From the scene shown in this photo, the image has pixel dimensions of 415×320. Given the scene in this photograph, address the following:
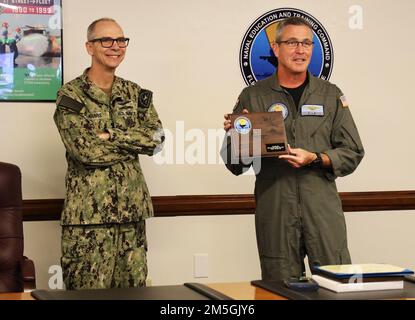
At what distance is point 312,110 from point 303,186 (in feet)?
1.13

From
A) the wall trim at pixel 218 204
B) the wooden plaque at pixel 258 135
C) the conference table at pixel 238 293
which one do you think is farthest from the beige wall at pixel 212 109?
the conference table at pixel 238 293

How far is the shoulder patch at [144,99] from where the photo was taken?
152 inches

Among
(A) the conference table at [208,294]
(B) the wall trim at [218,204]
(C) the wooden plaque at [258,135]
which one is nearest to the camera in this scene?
(A) the conference table at [208,294]

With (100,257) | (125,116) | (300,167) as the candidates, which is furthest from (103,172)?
(300,167)

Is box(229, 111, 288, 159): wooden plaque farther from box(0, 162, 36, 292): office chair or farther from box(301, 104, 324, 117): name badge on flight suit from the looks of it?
box(0, 162, 36, 292): office chair

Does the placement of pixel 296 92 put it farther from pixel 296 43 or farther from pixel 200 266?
pixel 200 266

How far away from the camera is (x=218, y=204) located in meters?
4.62

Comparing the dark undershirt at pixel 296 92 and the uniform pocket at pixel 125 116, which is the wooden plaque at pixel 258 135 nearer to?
the dark undershirt at pixel 296 92

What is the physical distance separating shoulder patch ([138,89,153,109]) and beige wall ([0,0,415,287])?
0.59 m

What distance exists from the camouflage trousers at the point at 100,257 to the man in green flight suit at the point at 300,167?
65 centimetres

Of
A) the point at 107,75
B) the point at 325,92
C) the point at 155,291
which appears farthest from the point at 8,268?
the point at 325,92

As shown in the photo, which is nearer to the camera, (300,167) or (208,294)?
(208,294)

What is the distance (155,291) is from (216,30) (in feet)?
8.87

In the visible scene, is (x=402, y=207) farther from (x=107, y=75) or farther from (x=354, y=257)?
(x=107, y=75)
